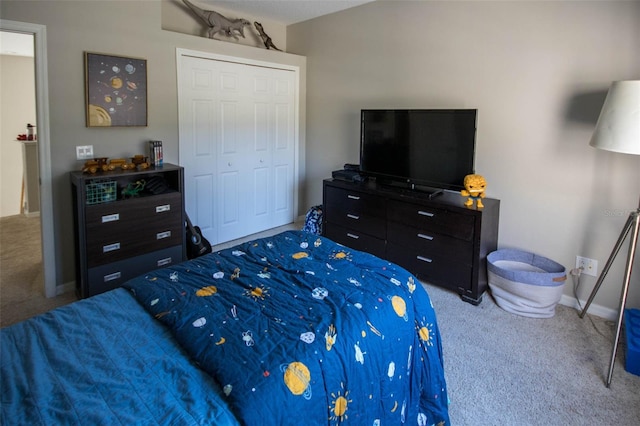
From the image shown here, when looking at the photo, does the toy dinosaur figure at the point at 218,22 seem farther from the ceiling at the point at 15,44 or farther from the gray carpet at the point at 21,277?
the gray carpet at the point at 21,277

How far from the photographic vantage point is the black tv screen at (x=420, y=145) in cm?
316

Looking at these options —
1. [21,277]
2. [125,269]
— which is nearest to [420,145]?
[125,269]

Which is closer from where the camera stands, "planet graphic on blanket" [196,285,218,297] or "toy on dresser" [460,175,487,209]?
"planet graphic on blanket" [196,285,218,297]

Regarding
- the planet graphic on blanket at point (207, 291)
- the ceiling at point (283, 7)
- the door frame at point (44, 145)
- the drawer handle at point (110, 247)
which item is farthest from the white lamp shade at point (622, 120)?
the door frame at point (44, 145)

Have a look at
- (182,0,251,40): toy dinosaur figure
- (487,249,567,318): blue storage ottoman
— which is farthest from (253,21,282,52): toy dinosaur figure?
(487,249,567,318): blue storage ottoman

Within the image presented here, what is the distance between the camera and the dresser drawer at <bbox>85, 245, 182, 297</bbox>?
2.99 m

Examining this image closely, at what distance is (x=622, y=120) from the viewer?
7.32 feet

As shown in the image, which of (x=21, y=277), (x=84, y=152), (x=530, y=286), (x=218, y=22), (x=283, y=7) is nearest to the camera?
(x=530, y=286)

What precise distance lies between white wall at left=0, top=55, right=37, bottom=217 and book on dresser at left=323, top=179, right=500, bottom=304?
581 centimetres

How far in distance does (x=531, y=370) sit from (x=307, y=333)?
1659mm

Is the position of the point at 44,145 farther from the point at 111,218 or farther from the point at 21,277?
the point at 21,277

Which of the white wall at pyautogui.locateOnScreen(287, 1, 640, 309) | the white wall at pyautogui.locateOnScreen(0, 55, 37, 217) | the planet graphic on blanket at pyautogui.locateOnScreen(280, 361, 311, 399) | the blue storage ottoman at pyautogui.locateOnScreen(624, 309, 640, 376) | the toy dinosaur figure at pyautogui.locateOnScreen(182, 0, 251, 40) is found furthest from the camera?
the white wall at pyautogui.locateOnScreen(0, 55, 37, 217)

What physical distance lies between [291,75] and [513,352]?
3776 mm

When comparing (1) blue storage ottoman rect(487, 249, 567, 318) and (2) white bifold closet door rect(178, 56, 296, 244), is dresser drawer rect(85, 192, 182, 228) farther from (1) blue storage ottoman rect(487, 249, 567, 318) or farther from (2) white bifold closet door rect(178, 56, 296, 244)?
(1) blue storage ottoman rect(487, 249, 567, 318)
